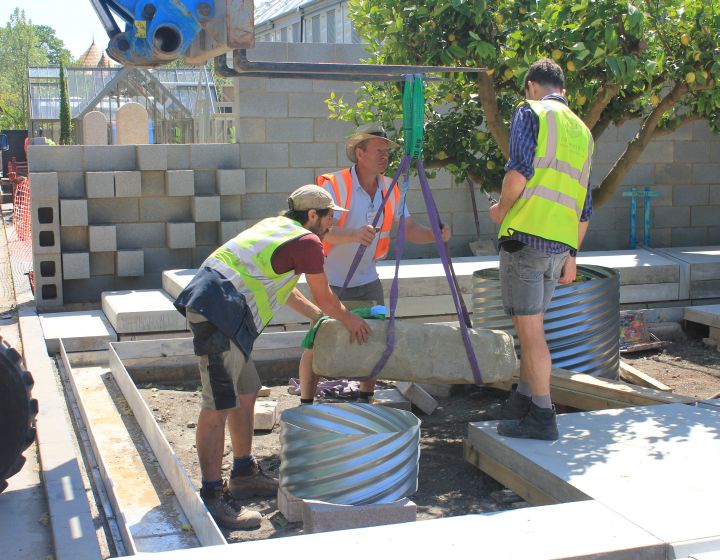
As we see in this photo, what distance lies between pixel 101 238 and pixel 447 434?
192 inches

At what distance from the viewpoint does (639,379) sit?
21.4 feet

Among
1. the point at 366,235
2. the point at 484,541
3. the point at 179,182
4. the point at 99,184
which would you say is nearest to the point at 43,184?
the point at 99,184

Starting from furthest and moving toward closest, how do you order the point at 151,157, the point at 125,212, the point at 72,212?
the point at 125,212 < the point at 151,157 < the point at 72,212

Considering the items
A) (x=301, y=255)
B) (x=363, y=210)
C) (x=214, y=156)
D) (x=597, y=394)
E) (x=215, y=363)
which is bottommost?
(x=597, y=394)

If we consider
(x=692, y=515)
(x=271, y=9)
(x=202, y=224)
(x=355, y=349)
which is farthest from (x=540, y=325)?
(x=271, y=9)

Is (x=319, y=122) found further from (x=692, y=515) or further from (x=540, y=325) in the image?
(x=692, y=515)

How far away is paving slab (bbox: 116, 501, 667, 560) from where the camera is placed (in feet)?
11.0

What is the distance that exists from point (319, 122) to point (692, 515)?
23.2 ft

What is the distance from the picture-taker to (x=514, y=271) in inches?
190

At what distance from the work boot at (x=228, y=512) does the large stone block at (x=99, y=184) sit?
18.0 feet

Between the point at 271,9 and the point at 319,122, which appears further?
the point at 271,9

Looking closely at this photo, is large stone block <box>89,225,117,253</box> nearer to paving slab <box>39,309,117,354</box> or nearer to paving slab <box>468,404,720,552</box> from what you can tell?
paving slab <box>39,309,117,354</box>

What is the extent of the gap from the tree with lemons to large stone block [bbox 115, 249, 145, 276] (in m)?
3.36

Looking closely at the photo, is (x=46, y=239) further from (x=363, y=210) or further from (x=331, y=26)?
(x=331, y=26)
